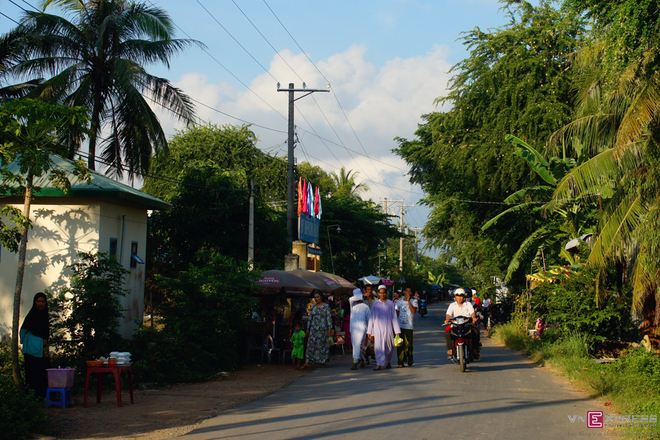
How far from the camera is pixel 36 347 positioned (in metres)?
8.98

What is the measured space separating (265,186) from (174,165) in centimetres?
673

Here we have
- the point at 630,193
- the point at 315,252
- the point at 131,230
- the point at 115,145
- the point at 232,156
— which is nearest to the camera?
the point at 630,193

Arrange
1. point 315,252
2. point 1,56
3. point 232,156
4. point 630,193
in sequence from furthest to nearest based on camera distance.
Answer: point 232,156
point 315,252
point 1,56
point 630,193

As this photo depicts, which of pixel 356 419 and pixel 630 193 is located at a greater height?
pixel 630 193

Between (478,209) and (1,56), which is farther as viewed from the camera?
(478,209)

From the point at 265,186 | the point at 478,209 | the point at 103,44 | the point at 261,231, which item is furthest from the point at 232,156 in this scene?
the point at 103,44

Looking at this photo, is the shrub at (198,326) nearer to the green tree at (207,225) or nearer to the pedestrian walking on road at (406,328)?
the pedestrian walking on road at (406,328)

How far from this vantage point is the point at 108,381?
10398 mm

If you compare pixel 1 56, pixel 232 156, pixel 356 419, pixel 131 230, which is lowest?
pixel 356 419

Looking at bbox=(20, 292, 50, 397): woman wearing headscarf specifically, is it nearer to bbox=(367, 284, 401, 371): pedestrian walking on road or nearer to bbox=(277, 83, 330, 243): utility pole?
bbox=(367, 284, 401, 371): pedestrian walking on road

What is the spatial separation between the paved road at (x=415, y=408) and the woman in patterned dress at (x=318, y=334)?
3.58 ft

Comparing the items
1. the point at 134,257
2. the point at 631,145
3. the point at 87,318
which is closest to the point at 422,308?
the point at 134,257

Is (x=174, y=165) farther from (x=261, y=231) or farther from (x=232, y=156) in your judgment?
(x=261, y=231)

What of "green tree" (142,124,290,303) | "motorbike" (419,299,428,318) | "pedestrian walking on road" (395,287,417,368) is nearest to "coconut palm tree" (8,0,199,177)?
"green tree" (142,124,290,303)
